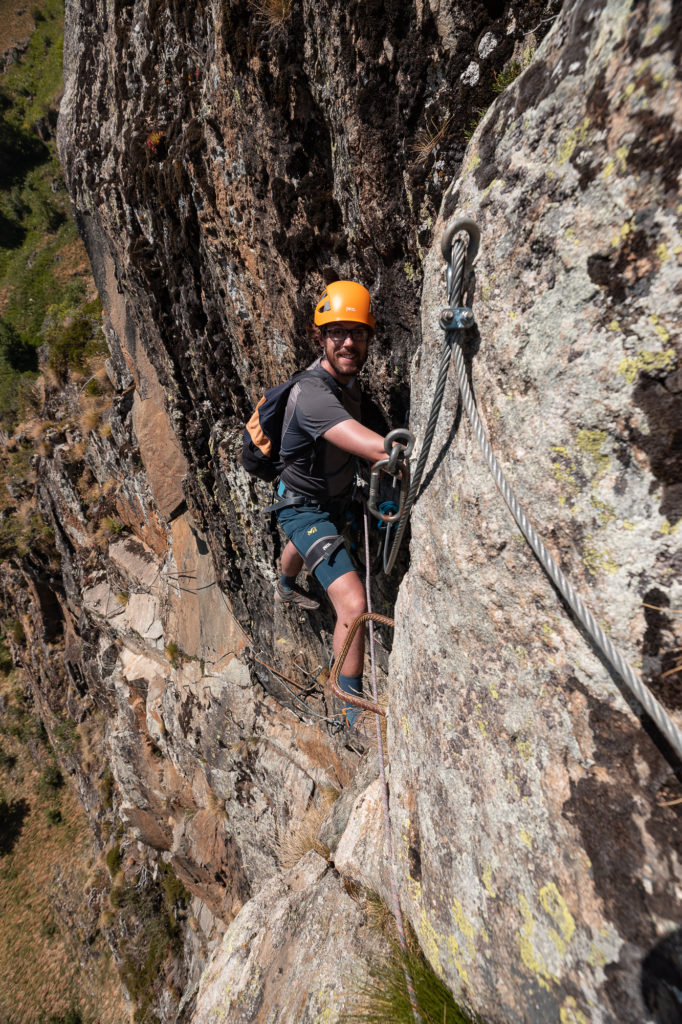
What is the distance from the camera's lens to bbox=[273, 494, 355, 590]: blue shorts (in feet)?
13.1

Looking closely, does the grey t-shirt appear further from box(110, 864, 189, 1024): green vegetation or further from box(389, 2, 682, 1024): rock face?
box(110, 864, 189, 1024): green vegetation

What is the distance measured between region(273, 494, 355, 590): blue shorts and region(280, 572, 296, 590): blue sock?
41.0 inches

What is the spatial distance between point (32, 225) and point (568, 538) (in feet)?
129

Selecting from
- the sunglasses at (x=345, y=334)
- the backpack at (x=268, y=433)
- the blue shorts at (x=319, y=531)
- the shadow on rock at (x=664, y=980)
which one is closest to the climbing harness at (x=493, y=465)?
the shadow on rock at (x=664, y=980)

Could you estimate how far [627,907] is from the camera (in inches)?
59.6

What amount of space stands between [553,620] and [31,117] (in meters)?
47.6

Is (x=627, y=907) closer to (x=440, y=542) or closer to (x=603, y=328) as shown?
(x=440, y=542)

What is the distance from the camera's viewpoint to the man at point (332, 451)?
3.25m

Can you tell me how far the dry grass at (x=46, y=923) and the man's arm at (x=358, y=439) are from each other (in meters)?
17.8

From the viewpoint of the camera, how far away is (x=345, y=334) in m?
3.43

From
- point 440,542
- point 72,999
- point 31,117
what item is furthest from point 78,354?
point 31,117

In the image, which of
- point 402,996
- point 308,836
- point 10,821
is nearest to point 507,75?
point 402,996

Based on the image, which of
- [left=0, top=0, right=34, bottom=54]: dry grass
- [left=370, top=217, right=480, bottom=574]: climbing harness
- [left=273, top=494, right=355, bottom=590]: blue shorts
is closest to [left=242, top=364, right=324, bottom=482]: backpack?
[left=273, top=494, right=355, bottom=590]: blue shorts

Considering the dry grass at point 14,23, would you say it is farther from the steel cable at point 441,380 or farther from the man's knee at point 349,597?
the steel cable at point 441,380
